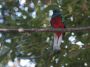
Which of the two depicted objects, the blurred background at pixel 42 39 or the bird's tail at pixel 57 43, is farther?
the blurred background at pixel 42 39

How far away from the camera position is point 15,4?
3.95m

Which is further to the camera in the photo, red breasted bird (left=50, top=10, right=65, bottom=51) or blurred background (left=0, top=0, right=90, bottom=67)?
blurred background (left=0, top=0, right=90, bottom=67)

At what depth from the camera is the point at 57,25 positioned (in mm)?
3357

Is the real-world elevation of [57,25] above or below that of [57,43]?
above

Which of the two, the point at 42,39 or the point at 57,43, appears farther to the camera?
the point at 42,39

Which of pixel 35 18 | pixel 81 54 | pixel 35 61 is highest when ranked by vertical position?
pixel 35 18

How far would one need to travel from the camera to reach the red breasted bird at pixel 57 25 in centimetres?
317

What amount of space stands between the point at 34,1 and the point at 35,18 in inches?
7.6

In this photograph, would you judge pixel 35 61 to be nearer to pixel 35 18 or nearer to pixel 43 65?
pixel 43 65

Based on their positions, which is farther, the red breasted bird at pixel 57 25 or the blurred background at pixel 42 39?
the blurred background at pixel 42 39

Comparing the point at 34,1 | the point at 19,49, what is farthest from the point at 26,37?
the point at 34,1

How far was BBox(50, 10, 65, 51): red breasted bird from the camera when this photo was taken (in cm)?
317

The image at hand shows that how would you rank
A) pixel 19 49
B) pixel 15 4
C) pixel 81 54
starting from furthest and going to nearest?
pixel 15 4
pixel 19 49
pixel 81 54

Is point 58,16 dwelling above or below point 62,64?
above
